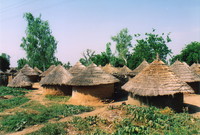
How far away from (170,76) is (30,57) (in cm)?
2728

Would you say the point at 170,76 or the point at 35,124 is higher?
the point at 170,76

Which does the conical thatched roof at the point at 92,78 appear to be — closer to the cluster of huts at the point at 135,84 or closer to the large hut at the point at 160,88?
the cluster of huts at the point at 135,84

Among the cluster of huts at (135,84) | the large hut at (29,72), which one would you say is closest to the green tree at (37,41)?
the large hut at (29,72)

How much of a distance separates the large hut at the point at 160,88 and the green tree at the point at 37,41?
24504 millimetres

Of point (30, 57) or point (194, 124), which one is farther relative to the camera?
point (30, 57)

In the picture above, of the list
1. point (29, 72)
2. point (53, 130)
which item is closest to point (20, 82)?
point (29, 72)

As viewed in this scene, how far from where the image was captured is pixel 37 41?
3212 cm

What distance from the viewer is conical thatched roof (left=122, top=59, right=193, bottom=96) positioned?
11.0 metres

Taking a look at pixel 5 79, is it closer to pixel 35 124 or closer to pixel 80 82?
pixel 80 82

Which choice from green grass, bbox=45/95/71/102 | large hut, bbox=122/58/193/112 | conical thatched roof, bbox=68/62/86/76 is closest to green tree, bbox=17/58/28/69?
conical thatched roof, bbox=68/62/86/76

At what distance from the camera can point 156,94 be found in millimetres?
10812

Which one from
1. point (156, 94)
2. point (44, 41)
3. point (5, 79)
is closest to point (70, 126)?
point (156, 94)

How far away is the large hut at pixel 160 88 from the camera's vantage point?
36.0ft

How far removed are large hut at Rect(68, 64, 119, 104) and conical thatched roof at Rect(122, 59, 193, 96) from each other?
2.60 meters
